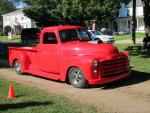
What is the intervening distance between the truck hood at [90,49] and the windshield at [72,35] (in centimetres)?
41

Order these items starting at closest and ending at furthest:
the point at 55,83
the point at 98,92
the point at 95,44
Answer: the point at 98,92 → the point at 95,44 → the point at 55,83

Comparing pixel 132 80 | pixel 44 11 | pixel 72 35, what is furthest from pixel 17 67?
pixel 44 11

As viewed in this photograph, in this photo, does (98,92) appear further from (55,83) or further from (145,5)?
(145,5)

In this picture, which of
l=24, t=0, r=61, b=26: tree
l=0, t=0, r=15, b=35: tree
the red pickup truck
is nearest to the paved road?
the red pickup truck

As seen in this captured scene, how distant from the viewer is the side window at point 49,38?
12969 mm

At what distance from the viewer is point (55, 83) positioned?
510 inches

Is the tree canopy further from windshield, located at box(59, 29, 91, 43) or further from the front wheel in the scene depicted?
the front wheel

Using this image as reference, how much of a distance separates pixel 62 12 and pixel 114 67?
45139mm

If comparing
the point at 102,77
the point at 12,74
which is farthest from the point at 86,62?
the point at 12,74

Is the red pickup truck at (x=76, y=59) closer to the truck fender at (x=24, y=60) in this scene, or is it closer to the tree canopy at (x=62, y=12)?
the truck fender at (x=24, y=60)

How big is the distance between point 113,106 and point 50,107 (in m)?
1.51

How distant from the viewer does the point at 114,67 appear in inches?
458

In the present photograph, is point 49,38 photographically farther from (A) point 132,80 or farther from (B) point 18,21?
(B) point 18,21

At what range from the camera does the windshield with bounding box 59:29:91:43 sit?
12.8 meters
